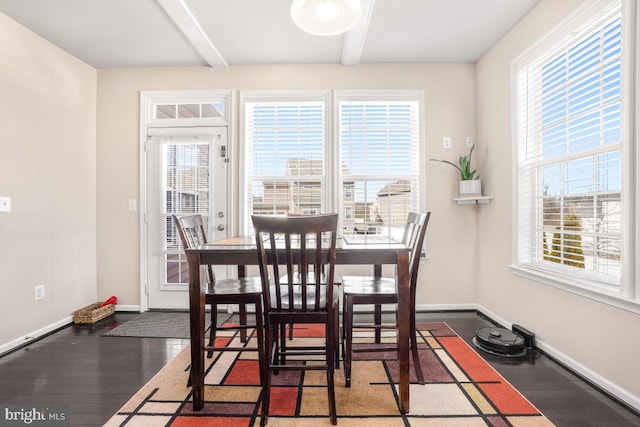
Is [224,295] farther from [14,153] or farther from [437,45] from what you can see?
[437,45]

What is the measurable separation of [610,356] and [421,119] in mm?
2507

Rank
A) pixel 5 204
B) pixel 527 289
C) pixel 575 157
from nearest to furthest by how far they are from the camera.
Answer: pixel 575 157, pixel 5 204, pixel 527 289

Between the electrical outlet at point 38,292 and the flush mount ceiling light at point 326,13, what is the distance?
3076 mm

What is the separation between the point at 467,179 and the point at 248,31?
2.51 metres

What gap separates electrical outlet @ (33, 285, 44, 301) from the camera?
287 centimetres

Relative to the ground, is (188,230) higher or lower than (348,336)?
higher

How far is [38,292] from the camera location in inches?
114

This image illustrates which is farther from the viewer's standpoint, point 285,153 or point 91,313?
point 285,153

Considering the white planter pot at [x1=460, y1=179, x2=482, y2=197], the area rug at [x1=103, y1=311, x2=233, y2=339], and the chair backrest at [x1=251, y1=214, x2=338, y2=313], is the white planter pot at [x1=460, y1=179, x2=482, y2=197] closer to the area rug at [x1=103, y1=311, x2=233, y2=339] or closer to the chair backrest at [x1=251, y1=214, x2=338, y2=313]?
the chair backrest at [x1=251, y1=214, x2=338, y2=313]

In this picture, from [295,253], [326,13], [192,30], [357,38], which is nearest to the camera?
[326,13]

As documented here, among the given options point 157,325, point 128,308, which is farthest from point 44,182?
point 157,325

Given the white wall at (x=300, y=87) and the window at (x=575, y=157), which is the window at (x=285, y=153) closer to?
the white wall at (x=300, y=87)

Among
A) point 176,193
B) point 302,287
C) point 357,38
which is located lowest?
point 302,287

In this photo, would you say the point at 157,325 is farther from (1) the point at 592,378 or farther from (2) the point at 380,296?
(1) the point at 592,378
